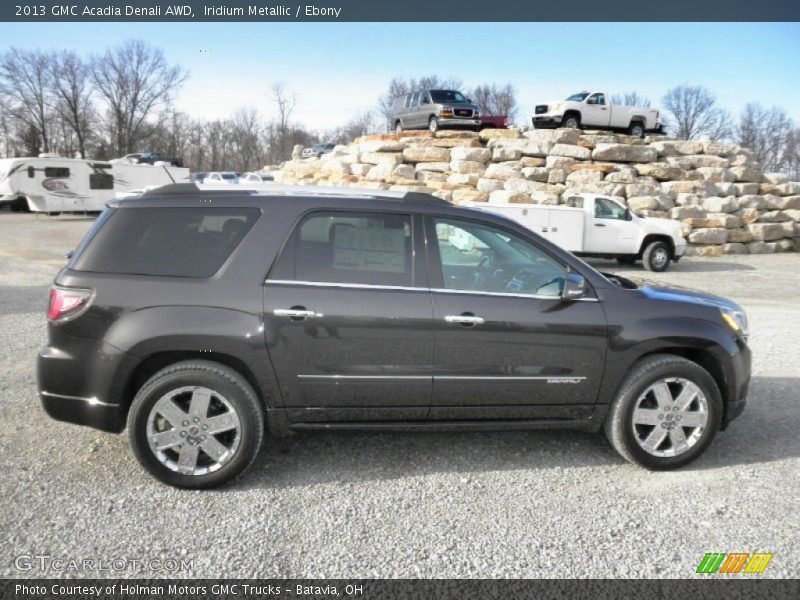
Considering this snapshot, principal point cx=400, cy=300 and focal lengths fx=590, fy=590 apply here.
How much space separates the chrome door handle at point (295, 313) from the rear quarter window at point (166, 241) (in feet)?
1.54

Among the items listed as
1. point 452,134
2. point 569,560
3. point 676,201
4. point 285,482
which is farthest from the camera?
point 452,134

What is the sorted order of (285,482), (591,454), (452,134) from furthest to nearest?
(452,134), (591,454), (285,482)

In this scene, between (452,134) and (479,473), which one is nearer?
(479,473)

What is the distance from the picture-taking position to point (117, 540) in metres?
2.93

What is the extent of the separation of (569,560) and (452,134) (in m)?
23.0

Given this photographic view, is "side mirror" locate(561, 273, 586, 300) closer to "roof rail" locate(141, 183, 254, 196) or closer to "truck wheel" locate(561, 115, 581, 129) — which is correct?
"roof rail" locate(141, 183, 254, 196)

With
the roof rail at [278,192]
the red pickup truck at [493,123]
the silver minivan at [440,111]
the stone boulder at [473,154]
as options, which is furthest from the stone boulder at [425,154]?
the roof rail at [278,192]

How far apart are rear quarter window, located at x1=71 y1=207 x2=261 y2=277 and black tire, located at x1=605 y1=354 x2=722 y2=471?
2.59 metres

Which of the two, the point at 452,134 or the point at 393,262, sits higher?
the point at 452,134

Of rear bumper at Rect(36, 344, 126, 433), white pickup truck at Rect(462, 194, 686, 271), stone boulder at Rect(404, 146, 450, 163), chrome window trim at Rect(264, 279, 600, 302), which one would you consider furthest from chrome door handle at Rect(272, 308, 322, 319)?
stone boulder at Rect(404, 146, 450, 163)

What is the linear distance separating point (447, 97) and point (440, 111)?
92 centimetres

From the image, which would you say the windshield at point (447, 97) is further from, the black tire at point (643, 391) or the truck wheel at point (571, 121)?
the black tire at point (643, 391)

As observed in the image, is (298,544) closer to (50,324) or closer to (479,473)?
(479,473)

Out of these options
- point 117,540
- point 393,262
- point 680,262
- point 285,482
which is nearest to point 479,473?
point 285,482
